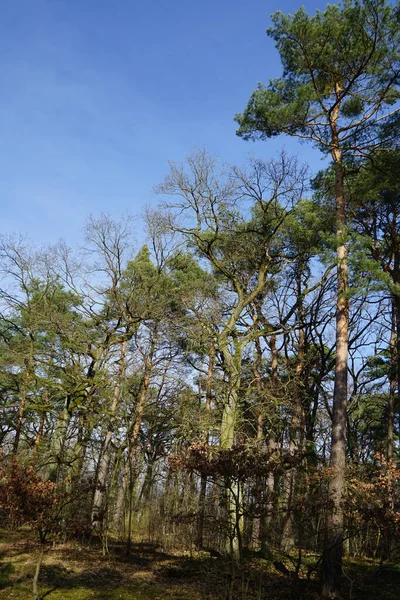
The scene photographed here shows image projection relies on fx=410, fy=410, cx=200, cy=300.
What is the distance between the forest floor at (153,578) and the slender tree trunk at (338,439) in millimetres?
382

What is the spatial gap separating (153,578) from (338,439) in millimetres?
4768

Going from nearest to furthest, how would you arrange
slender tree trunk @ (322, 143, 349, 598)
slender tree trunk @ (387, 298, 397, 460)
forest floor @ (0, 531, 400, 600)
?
forest floor @ (0, 531, 400, 600)
slender tree trunk @ (322, 143, 349, 598)
slender tree trunk @ (387, 298, 397, 460)

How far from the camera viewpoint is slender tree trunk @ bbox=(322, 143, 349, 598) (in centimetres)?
716

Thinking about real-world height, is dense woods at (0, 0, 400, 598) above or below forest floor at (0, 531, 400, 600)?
above

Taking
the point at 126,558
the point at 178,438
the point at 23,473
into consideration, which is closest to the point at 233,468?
the point at 23,473

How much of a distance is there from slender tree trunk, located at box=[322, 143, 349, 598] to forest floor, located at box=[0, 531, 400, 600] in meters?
0.38

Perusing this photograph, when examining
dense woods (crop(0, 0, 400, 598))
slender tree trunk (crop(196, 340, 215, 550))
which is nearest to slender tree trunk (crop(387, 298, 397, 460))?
dense woods (crop(0, 0, 400, 598))

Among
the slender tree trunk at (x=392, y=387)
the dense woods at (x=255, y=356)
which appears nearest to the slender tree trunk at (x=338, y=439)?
the dense woods at (x=255, y=356)

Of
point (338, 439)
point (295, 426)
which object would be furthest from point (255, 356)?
point (338, 439)

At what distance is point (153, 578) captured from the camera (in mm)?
8469

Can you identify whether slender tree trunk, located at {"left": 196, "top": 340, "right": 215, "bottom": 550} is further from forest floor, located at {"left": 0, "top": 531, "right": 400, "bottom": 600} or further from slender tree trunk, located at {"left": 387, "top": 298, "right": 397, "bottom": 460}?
slender tree trunk, located at {"left": 387, "top": 298, "right": 397, "bottom": 460}

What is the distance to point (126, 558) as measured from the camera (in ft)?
34.0

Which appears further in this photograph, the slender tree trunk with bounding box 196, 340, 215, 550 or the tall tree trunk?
the tall tree trunk

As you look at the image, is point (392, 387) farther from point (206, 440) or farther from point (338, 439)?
point (206, 440)
